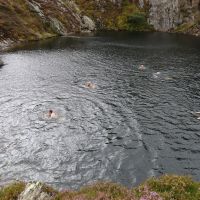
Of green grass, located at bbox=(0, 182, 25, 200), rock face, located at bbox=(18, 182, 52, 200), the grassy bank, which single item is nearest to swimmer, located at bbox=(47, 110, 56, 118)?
green grass, located at bbox=(0, 182, 25, 200)

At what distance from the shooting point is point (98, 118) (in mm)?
51812

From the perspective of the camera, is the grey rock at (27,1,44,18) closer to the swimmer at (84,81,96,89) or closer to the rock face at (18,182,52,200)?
the swimmer at (84,81,96,89)

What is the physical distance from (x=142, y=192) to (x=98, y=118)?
90.9 feet

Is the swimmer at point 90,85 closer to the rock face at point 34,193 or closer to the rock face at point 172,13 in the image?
the rock face at point 34,193

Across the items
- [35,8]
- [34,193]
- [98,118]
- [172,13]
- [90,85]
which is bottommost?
[98,118]

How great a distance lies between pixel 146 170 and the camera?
37312mm

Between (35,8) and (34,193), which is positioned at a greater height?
(35,8)

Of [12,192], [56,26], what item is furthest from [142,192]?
[56,26]

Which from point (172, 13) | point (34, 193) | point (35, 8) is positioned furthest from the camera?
point (172, 13)

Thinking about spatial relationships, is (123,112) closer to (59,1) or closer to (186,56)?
(186,56)

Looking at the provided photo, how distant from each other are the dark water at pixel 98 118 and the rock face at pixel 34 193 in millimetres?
8216

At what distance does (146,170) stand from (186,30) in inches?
5043

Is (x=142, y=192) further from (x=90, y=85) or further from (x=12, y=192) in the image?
(x=90, y=85)

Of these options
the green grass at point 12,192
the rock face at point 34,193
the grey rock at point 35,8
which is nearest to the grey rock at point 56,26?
the grey rock at point 35,8
